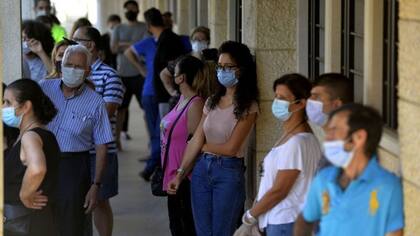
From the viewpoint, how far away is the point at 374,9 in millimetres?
6578

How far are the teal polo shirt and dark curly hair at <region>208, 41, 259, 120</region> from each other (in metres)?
3.26

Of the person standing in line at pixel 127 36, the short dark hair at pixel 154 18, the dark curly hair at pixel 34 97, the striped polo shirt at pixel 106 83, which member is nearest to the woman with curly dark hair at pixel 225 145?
the striped polo shirt at pixel 106 83

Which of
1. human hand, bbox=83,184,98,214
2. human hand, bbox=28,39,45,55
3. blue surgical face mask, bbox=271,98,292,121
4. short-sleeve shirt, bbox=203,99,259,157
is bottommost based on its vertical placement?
human hand, bbox=83,184,98,214

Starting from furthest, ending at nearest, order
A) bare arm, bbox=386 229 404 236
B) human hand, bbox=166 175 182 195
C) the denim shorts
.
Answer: the denim shorts < human hand, bbox=166 175 182 195 < bare arm, bbox=386 229 404 236

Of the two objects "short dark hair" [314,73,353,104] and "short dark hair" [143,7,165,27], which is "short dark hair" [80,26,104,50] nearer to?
"short dark hair" [143,7,165,27]

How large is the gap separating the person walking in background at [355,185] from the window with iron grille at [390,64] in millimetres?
1518

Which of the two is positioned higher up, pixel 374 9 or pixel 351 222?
pixel 374 9

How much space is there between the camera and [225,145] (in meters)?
8.33

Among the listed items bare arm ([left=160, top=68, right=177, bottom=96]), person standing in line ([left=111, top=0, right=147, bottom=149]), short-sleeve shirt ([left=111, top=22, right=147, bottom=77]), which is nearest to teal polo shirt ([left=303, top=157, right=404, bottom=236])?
bare arm ([left=160, top=68, right=177, bottom=96])

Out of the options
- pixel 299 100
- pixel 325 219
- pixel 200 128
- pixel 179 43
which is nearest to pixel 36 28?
pixel 179 43

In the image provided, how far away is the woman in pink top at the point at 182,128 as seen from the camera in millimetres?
8953

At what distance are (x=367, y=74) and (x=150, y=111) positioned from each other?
7069 mm

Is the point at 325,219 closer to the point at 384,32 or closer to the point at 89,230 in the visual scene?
the point at 384,32

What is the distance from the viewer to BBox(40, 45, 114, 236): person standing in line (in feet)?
27.2
